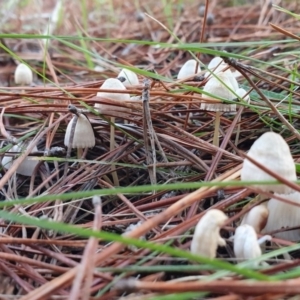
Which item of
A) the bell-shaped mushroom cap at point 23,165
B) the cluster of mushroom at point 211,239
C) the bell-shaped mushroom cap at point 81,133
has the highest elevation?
the bell-shaped mushroom cap at point 81,133

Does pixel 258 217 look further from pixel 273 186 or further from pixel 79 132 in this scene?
pixel 79 132

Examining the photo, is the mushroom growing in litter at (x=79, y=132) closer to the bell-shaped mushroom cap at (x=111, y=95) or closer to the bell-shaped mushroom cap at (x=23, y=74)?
the bell-shaped mushroom cap at (x=111, y=95)

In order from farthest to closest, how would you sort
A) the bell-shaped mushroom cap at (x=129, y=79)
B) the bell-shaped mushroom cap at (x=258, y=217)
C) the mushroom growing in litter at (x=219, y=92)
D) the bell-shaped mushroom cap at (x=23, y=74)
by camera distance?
the bell-shaped mushroom cap at (x=23, y=74) → the bell-shaped mushroom cap at (x=129, y=79) → the mushroom growing in litter at (x=219, y=92) → the bell-shaped mushroom cap at (x=258, y=217)

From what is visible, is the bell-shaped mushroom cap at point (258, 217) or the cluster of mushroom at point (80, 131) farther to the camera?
the cluster of mushroom at point (80, 131)

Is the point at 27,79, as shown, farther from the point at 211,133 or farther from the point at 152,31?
the point at 152,31

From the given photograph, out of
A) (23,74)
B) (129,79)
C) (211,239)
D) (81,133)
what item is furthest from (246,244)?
(23,74)

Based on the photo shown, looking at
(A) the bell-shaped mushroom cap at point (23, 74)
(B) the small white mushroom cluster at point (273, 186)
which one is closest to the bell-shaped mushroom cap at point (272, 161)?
(B) the small white mushroom cluster at point (273, 186)

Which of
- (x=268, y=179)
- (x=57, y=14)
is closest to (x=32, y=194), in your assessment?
(x=268, y=179)
